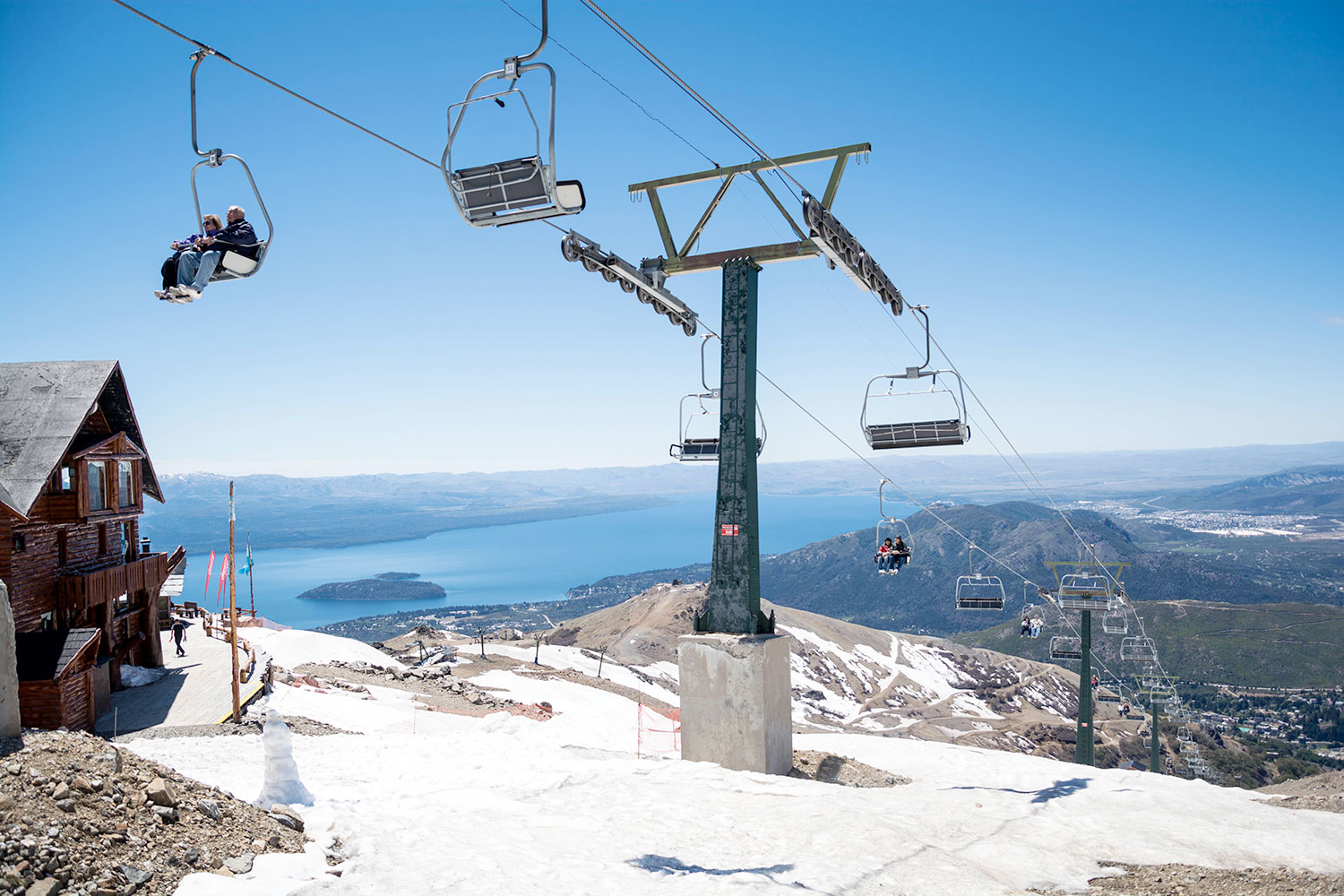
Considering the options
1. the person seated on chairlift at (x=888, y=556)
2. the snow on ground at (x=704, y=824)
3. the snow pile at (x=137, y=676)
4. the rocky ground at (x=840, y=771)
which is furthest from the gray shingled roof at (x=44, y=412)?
the person seated on chairlift at (x=888, y=556)

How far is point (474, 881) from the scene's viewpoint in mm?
6602

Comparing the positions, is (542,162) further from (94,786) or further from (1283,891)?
(1283,891)


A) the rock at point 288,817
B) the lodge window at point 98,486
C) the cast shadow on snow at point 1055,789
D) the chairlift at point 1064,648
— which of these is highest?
the lodge window at point 98,486

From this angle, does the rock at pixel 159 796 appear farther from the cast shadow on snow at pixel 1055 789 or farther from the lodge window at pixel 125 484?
the lodge window at pixel 125 484

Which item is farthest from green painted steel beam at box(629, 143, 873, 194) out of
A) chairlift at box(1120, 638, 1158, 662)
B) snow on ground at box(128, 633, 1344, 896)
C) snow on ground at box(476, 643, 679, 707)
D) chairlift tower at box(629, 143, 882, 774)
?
snow on ground at box(476, 643, 679, 707)

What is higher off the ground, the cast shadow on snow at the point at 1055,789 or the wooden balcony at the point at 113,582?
the wooden balcony at the point at 113,582

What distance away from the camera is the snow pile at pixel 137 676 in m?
21.9

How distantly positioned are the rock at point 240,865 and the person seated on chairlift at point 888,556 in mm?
14668

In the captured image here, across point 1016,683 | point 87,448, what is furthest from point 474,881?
point 1016,683

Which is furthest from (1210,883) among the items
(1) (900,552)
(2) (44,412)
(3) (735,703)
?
(2) (44,412)

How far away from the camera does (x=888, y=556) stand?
1870 cm

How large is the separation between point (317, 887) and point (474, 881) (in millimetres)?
1224

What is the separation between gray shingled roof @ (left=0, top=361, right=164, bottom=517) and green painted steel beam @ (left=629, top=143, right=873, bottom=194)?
15.8m

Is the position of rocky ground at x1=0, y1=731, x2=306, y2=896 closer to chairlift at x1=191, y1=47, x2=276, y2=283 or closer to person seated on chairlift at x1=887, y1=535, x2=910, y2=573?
chairlift at x1=191, y1=47, x2=276, y2=283
